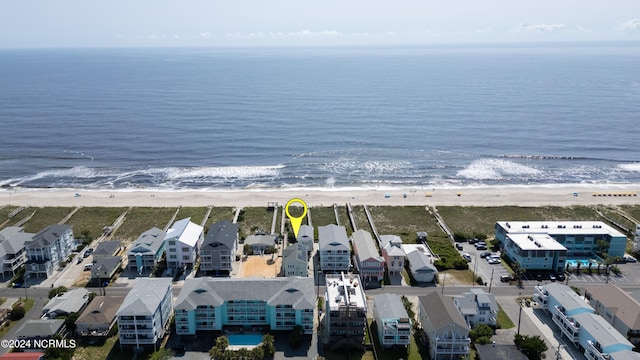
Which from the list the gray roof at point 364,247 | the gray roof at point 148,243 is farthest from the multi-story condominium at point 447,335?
the gray roof at point 148,243

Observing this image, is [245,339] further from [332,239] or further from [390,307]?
[332,239]

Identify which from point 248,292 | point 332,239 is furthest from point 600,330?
point 248,292

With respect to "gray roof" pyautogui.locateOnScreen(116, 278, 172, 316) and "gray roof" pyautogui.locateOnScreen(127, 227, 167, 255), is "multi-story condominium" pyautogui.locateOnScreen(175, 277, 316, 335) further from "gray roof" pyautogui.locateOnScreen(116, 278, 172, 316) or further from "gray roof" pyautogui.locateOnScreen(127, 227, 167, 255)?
"gray roof" pyautogui.locateOnScreen(127, 227, 167, 255)

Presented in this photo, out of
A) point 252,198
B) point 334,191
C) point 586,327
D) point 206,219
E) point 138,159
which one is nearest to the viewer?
point 586,327

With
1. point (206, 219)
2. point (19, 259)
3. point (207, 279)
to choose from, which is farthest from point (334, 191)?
point (19, 259)

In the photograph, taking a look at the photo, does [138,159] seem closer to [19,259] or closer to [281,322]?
[19,259]

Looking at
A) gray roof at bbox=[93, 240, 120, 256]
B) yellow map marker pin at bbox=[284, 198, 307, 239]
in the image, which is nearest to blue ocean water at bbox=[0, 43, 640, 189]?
yellow map marker pin at bbox=[284, 198, 307, 239]
